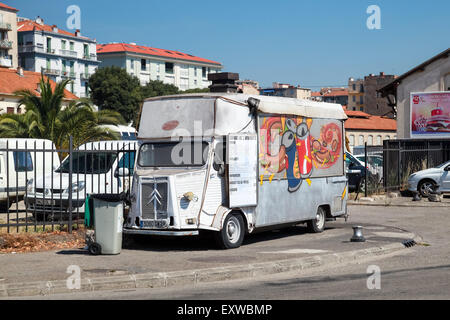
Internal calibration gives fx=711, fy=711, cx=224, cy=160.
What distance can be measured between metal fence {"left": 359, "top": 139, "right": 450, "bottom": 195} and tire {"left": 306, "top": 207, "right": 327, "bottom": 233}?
425 inches

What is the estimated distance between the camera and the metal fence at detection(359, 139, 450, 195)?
28.3 meters

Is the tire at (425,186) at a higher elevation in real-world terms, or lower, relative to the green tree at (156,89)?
lower

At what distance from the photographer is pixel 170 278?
33.2 feet

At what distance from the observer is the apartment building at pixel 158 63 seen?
124 metres

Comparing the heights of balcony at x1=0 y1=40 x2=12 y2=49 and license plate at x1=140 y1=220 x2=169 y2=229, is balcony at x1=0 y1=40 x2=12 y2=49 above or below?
above

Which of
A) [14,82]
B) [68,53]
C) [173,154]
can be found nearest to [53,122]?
[173,154]

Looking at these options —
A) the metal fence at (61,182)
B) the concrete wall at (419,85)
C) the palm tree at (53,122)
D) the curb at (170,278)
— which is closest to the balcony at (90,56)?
the concrete wall at (419,85)

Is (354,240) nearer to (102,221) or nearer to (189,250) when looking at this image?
(189,250)

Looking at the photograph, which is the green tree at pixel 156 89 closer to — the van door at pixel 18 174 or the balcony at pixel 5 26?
the balcony at pixel 5 26

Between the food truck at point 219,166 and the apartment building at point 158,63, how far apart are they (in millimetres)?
105147

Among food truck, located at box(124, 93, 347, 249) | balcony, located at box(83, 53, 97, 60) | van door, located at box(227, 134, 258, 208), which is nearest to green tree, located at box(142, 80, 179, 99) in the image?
balcony, located at box(83, 53, 97, 60)

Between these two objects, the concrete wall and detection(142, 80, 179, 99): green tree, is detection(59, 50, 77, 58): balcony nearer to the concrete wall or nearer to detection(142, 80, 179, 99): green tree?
detection(142, 80, 179, 99): green tree

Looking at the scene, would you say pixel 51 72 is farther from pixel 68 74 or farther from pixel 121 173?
pixel 121 173
